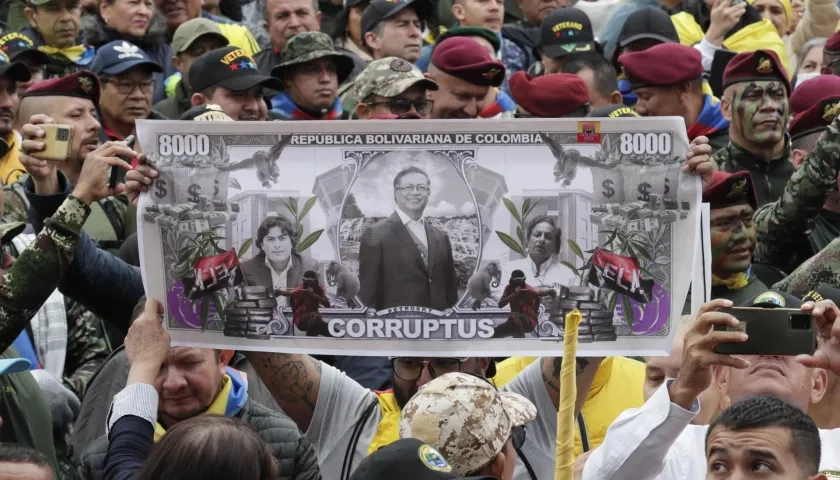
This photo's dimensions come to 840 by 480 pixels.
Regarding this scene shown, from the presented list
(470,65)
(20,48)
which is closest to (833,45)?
(470,65)

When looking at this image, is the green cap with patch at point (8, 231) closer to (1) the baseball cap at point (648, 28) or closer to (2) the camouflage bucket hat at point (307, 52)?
(2) the camouflage bucket hat at point (307, 52)

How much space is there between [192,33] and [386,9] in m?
1.20

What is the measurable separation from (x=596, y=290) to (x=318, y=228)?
3.06ft

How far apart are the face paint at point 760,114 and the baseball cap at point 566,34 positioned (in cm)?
145

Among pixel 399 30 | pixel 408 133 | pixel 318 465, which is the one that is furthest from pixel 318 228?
pixel 399 30

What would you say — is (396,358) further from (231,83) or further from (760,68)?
(760,68)

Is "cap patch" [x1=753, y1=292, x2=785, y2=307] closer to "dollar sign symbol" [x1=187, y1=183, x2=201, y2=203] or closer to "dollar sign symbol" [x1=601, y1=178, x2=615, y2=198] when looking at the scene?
"dollar sign symbol" [x1=601, y1=178, x2=615, y2=198]

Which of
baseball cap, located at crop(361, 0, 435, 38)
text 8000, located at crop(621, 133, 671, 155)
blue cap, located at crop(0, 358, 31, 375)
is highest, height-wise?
baseball cap, located at crop(361, 0, 435, 38)

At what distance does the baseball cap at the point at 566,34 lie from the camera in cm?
977

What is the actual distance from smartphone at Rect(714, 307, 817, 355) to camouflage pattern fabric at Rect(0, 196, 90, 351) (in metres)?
2.26

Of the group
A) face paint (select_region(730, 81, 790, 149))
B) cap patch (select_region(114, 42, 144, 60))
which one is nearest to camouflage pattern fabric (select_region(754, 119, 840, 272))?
face paint (select_region(730, 81, 790, 149))

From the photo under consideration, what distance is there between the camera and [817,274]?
22.3 feet

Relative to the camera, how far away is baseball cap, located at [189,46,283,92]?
8.45 meters

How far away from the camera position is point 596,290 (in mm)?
5348
